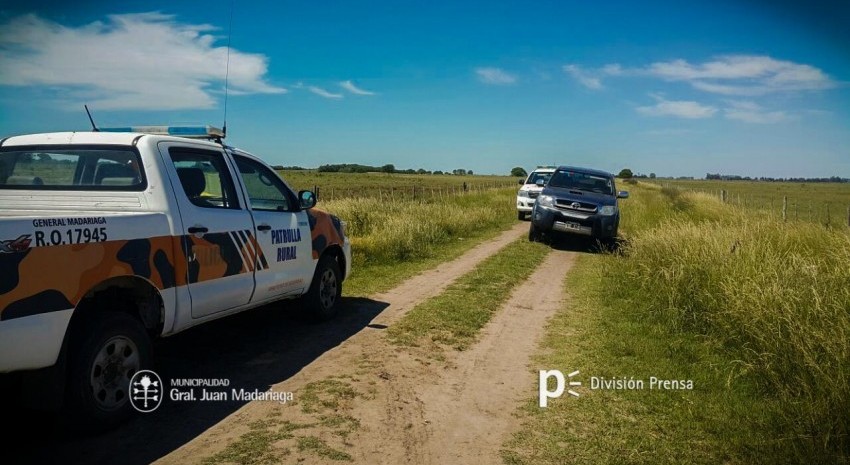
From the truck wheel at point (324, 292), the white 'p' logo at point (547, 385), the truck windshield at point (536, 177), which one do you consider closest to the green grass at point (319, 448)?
the white 'p' logo at point (547, 385)

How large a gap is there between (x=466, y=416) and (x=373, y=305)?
3511 millimetres

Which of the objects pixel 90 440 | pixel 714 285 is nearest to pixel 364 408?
pixel 90 440

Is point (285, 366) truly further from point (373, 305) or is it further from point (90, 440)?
point (373, 305)

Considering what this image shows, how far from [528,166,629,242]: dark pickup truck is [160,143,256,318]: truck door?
9.33 metres

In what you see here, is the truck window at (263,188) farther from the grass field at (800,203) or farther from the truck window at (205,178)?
the grass field at (800,203)

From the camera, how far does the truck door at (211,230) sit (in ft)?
14.0

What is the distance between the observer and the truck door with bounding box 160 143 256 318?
168 inches

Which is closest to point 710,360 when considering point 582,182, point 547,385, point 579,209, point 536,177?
point 547,385

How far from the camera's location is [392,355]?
532 cm

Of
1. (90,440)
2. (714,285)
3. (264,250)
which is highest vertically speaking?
(264,250)

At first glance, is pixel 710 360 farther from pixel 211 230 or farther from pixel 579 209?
pixel 579 209

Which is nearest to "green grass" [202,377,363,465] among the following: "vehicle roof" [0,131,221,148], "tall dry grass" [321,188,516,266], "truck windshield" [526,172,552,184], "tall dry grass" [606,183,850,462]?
"vehicle roof" [0,131,221,148]

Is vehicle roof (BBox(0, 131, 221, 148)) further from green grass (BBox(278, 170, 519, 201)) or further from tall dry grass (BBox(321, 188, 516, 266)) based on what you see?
green grass (BBox(278, 170, 519, 201))

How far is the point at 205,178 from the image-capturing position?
4.83 metres
